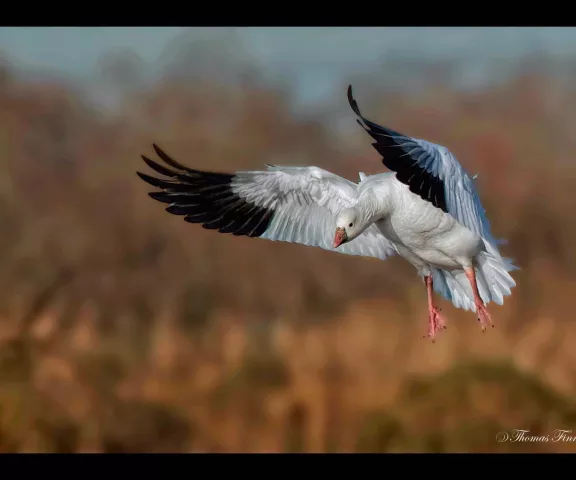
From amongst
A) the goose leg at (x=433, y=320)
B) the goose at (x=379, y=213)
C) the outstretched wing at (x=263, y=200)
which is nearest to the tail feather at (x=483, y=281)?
the goose at (x=379, y=213)

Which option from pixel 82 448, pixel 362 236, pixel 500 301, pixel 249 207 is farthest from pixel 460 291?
pixel 82 448

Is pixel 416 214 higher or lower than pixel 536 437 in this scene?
higher

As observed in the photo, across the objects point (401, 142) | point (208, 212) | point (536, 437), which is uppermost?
point (401, 142)

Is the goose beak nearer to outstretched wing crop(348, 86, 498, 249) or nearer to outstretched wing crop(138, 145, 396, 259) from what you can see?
outstretched wing crop(138, 145, 396, 259)

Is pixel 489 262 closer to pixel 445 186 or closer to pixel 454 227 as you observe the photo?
pixel 454 227

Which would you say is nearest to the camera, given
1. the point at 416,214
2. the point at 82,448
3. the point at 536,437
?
the point at 416,214

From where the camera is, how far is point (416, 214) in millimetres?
3729

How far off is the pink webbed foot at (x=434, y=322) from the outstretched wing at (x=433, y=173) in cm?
51

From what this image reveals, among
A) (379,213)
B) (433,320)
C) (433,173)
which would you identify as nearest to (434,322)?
(433,320)

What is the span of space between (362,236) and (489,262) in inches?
23.2

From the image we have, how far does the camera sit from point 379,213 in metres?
3.74

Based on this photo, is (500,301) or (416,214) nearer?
(416,214)

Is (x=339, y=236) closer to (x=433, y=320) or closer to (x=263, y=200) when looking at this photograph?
(x=263, y=200)

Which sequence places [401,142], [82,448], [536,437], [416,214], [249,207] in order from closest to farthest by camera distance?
1. [401,142]
2. [416,214]
3. [249,207]
4. [536,437]
5. [82,448]
